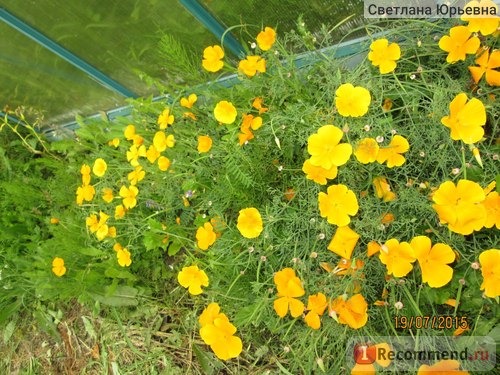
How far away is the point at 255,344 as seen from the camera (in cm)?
190

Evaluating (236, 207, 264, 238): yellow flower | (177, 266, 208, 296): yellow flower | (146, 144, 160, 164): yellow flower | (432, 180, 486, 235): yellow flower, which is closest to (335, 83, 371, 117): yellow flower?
(432, 180, 486, 235): yellow flower

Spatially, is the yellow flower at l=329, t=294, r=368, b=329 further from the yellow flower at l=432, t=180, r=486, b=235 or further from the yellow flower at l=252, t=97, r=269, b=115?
the yellow flower at l=252, t=97, r=269, b=115

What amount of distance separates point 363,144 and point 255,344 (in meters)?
1.02

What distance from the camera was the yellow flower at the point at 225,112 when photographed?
1688mm

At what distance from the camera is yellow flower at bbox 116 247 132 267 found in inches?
78.0

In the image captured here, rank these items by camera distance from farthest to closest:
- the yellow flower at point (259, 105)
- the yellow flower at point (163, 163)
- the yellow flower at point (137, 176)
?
the yellow flower at point (137, 176)
the yellow flower at point (163, 163)
the yellow flower at point (259, 105)

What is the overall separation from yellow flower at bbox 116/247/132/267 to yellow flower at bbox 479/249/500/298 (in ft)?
4.71

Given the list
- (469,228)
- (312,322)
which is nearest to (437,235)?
(469,228)

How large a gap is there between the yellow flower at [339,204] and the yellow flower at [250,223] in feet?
0.83

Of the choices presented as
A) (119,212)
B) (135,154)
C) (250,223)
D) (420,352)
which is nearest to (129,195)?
(119,212)

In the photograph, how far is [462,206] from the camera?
1.22 metres

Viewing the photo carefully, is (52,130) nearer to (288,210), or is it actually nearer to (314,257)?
(288,210)

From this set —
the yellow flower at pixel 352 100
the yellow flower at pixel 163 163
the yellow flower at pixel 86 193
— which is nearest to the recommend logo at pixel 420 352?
the yellow flower at pixel 352 100

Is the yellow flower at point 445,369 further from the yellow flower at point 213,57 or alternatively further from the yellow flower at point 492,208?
the yellow flower at point 213,57
